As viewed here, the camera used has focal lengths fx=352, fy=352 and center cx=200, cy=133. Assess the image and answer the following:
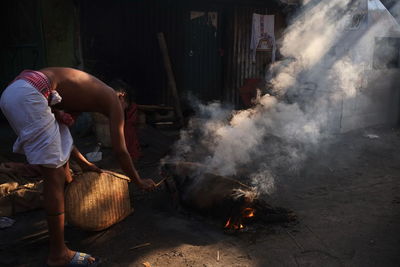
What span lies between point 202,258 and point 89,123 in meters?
5.04

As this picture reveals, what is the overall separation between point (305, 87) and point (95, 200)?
6.37m

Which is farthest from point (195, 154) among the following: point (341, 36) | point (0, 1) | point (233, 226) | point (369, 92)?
point (0, 1)

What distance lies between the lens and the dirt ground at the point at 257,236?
3283 millimetres

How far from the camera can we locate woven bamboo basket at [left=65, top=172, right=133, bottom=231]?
11.2 feet

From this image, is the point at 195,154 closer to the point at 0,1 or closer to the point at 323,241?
the point at 323,241

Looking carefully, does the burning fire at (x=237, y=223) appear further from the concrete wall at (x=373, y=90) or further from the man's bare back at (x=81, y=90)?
the concrete wall at (x=373, y=90)

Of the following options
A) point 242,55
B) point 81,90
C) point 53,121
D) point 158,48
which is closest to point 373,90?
point 242,55

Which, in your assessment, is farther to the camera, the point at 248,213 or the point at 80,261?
the point at 248,213

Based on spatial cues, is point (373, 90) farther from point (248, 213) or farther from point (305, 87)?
point (248, 213)

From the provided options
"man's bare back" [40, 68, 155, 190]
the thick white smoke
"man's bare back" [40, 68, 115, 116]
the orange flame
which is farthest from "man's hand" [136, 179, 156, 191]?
the thick white smoke

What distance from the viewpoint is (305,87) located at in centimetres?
847

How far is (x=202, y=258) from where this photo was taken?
129 inches

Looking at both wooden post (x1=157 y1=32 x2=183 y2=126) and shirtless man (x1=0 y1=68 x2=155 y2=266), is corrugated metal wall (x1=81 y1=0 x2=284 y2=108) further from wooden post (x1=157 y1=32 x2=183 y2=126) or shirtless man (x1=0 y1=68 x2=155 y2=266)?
shirtless man (x1=0 y1=68 x2=155 y2=266)

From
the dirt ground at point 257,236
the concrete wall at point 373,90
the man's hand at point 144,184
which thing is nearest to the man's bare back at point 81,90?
the man's hand at point 144,184
